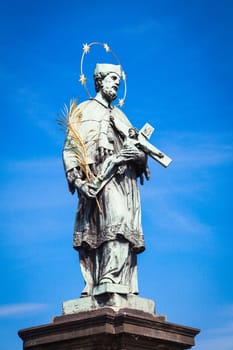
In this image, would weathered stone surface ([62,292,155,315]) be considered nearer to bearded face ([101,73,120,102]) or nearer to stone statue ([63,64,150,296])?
stone statue ([63,64,150,296])

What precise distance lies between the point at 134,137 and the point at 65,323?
3.48 meters

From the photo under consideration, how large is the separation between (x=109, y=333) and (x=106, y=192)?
8.38ft

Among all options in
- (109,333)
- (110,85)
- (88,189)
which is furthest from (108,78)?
(109,333)

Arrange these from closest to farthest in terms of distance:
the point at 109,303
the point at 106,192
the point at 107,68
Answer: the point at 109,303, the point at 106,192, the point at 107,68

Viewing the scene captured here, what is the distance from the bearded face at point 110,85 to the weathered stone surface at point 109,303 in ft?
12.2

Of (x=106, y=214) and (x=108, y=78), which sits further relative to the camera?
(x=108, y=78)

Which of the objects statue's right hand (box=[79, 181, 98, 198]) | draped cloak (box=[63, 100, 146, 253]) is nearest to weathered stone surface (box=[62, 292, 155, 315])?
draped cloak (box=[63, 100, 146, 253])

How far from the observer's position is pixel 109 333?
10.4 meters

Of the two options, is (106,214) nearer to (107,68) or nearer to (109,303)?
(109,303)

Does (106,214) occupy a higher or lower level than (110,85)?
lower

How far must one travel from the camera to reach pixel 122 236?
38.1 ft

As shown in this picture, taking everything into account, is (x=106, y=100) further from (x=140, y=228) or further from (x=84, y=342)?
(x=84, y=342)

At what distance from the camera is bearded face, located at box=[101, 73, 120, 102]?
12945 millimetres

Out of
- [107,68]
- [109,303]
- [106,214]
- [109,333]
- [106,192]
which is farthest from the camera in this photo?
[107,68]
